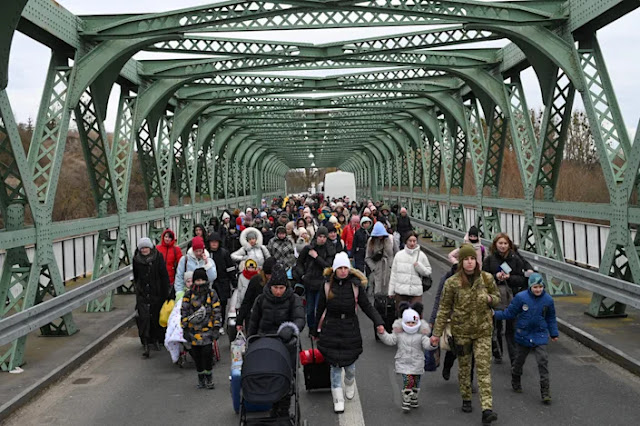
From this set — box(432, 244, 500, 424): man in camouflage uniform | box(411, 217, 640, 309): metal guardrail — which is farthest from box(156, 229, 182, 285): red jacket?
box(411, 217, 640, 309): metal guardrail

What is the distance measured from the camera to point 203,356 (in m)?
7.58

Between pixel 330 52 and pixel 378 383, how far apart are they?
9.69 m

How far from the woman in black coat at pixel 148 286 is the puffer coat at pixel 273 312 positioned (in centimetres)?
328

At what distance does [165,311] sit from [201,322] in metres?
1.91

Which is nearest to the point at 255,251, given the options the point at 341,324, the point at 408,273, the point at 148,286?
the point at 148,286

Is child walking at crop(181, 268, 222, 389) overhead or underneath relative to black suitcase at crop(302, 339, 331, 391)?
overhead

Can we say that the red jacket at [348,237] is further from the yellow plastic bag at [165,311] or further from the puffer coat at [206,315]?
the puffer coat at [206,315]

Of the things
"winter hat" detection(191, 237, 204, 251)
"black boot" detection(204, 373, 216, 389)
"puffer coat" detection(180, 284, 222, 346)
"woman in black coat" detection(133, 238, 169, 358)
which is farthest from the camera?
"woman in black coat" detection(133, 238, 169, 358)

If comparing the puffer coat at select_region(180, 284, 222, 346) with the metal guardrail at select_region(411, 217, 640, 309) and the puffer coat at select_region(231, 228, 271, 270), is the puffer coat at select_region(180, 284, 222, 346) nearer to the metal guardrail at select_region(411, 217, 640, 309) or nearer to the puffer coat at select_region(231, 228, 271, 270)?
the puffer coat at select_region(231, 228, 271, 270)

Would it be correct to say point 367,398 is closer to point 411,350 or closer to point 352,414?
point 352,414

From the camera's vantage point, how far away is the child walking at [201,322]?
24.7ft

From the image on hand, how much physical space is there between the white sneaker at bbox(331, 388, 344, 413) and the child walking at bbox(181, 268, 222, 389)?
163cm

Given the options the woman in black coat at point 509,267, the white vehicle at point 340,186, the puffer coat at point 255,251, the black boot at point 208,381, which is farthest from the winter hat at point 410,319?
the white vehicle at point 340,186

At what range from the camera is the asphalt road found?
6.35 meters
